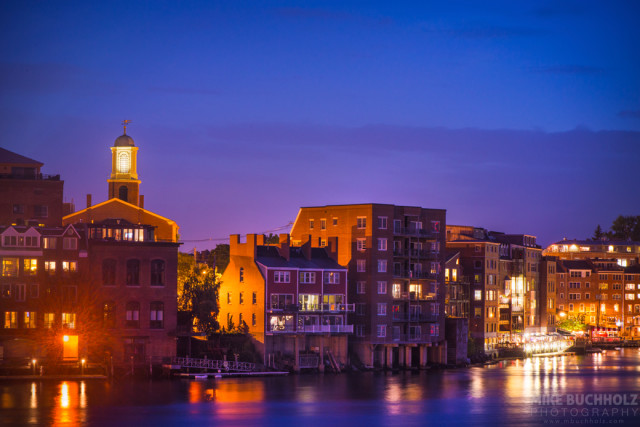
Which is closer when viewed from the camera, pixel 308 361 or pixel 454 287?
pixel 308 361

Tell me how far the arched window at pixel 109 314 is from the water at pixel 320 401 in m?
6.50

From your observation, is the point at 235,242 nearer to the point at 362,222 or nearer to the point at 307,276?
the point at 307,276

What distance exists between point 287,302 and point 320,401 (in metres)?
20.1

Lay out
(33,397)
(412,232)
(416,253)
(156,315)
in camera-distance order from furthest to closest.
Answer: (416,253) < (412,232) < (156,315) < (33,397)

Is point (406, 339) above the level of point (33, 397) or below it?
above

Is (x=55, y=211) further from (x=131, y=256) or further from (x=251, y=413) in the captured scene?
(x=251, y=413)

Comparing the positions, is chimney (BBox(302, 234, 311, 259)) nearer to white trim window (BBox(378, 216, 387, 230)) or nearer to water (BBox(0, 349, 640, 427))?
white trim window (BBox(378, 216, 387, 230))

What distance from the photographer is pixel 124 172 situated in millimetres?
140875

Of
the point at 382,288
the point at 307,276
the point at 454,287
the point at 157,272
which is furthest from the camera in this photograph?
the point at 454,287

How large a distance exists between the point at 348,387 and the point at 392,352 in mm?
21934

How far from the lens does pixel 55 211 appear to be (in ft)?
368

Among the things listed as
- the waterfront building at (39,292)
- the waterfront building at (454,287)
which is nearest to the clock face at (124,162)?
the waterfront building at (39,292)

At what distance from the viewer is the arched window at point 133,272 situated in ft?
321

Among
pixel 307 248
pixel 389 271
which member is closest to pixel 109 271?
pixel 307 248
